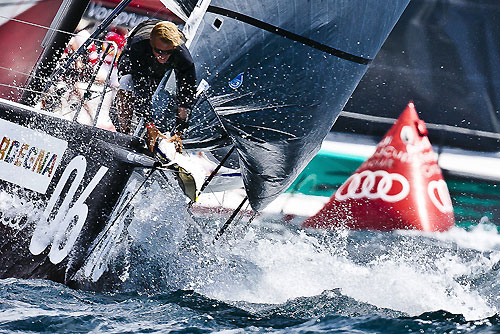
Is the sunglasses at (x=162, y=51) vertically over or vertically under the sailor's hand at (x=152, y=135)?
over

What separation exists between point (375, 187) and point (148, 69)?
8.43 feet

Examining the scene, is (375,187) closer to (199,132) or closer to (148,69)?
(199,132)

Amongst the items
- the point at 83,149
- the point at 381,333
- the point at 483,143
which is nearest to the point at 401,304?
the point at 381,333

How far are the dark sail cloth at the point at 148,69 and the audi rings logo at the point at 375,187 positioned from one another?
2426 millimetres

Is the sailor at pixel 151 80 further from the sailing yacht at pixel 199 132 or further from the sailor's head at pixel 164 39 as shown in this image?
the sailing yacht at pixel 199 132

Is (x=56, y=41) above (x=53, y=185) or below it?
above

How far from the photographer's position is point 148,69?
8.46 feet

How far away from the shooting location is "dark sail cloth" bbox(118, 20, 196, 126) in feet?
8.32

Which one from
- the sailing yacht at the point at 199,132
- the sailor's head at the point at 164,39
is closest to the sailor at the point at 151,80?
the sailor's head at the point at 164,39

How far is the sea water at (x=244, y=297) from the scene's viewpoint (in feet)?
6.83

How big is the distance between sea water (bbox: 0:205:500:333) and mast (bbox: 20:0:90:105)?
2.68 ft

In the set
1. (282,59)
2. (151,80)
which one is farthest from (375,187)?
(151,80)

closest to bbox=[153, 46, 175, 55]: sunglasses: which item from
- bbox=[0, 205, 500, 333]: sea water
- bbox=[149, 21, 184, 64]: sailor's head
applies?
bbox=[149, 21, 184, 64]: sailor's head

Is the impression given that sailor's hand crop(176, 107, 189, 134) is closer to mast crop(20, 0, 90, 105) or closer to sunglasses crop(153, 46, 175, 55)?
sunglasses crop(153, 46, 175, 55)
